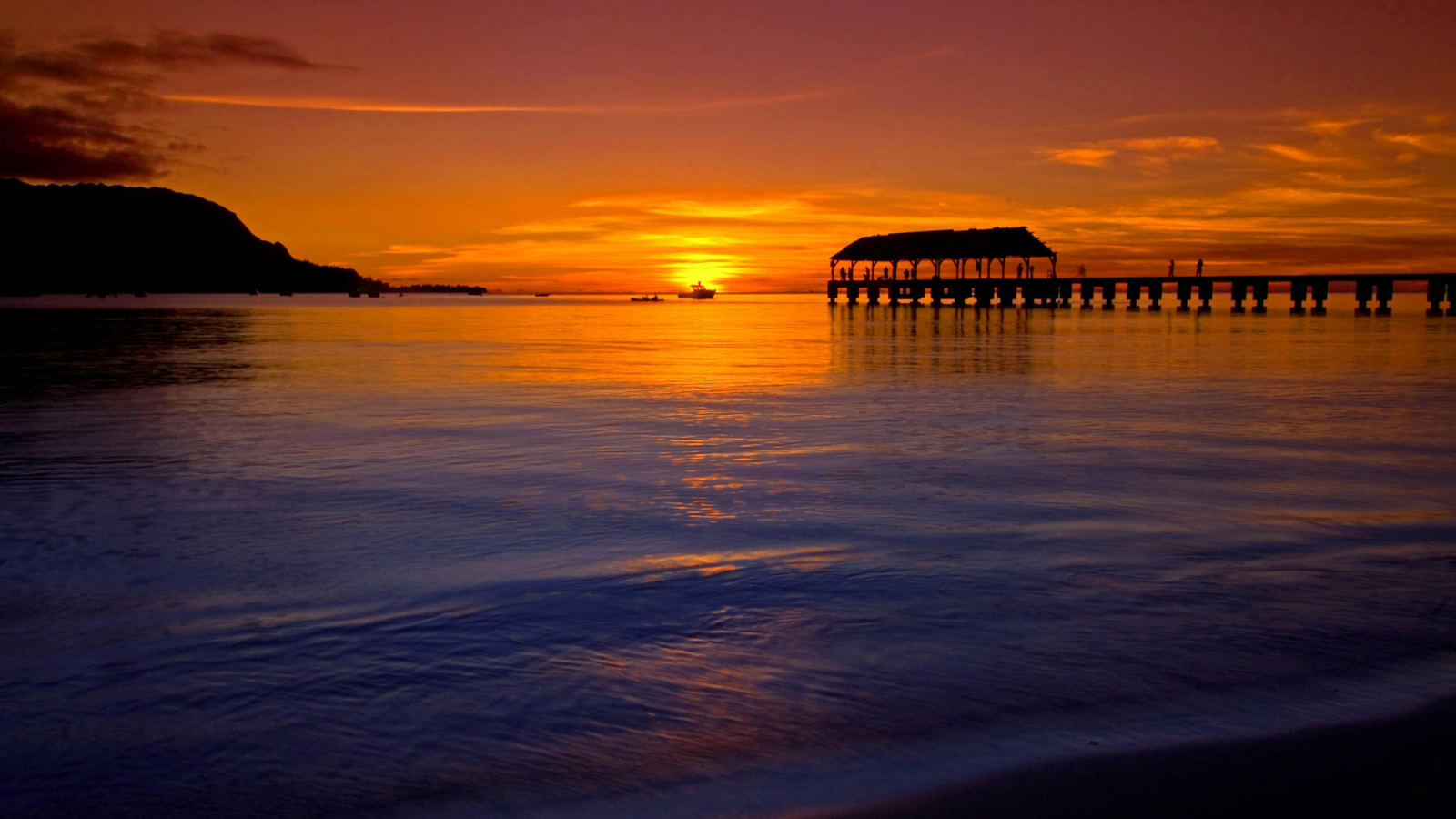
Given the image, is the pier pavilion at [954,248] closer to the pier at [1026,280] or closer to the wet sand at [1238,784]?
the pier at [1026,280]

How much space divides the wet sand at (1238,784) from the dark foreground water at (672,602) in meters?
0.13

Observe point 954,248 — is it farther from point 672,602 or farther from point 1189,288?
point 672,602

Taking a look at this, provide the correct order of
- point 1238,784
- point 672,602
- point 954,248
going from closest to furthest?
1. point 1238,784
2. point 672,602
3. point 954,248

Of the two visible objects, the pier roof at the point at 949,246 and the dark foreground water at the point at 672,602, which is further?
the pier roof at the point at 949,246

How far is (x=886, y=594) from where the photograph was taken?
18.5ft

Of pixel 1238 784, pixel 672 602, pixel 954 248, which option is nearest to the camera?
pixel 1238 784

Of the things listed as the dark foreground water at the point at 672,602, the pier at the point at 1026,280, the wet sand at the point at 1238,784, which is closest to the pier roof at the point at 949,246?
the pier at the point at 1026,280

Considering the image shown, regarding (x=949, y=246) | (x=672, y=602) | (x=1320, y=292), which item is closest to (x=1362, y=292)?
(x=1320, y=292)

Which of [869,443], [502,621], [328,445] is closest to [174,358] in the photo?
[328,445]

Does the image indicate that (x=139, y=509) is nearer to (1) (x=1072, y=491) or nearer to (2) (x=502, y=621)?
(2) (x=502, y=621)

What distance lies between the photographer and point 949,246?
283 ft

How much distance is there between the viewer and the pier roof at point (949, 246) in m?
82.1

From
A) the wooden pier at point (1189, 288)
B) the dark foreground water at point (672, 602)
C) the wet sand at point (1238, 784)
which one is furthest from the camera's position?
the wooden pier at point (1189, 288)

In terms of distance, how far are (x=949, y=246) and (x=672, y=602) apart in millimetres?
85161
